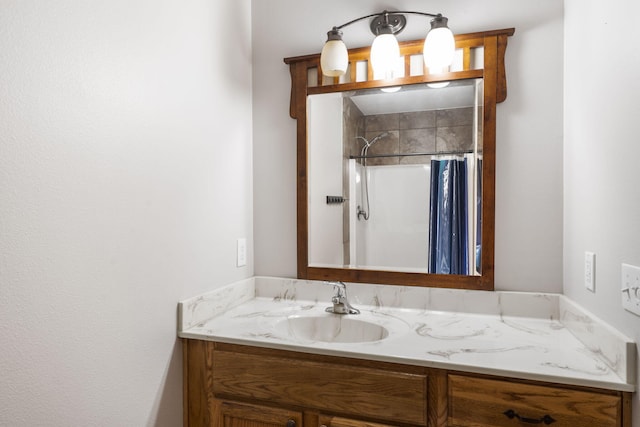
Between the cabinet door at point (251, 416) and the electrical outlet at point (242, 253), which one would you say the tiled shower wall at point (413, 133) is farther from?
the cabinet door at point (251, 416)

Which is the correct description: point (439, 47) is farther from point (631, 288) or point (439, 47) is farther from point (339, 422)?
point (339, 422)

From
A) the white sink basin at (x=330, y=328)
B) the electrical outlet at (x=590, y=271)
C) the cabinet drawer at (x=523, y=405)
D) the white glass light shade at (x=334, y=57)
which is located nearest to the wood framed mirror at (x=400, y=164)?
the white glass light shade at (x=334, y=57)

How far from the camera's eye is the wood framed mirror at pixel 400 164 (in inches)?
59.7

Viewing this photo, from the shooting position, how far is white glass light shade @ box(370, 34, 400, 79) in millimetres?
1532

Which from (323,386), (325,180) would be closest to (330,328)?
(323,386)

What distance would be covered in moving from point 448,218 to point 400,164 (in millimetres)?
300

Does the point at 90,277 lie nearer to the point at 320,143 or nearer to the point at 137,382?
the point at 137,382

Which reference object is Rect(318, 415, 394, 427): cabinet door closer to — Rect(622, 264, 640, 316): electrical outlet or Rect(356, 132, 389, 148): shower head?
Rect(622, 264, 640, 316): electrical outlet

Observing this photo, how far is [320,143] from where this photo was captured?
1.75m

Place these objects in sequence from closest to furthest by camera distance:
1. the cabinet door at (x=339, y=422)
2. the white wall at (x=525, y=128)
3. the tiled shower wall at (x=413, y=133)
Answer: the cabinet door at (x=339, y=422) → the white wall at (x=525, y=128) → the tiled shower wall at (x=413, y=133)

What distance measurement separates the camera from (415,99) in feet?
5.23

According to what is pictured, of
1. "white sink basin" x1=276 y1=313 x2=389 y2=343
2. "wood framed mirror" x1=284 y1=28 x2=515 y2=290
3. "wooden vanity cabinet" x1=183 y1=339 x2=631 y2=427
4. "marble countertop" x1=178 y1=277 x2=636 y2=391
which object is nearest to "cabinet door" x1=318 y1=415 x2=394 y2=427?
"wooden vanity cabinet" x1=183 y1=339 x2=631 y2=427

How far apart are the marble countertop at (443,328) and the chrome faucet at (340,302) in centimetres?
3

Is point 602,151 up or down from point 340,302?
up
